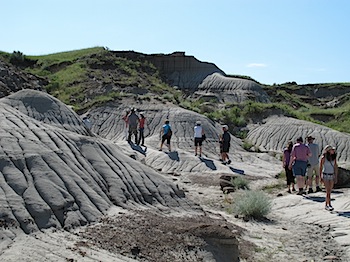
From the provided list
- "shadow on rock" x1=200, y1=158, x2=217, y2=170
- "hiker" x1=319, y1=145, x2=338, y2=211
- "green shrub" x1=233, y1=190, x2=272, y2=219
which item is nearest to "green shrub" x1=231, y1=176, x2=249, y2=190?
"shadow on rock" x1=200, y1=158, x2=217, y2=170

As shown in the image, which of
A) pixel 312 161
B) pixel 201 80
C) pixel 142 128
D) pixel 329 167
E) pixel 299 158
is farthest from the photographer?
pixel 201 80

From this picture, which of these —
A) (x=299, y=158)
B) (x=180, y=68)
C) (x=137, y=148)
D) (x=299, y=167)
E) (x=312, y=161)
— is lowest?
(x=137, y=148)

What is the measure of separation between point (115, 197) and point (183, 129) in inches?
654

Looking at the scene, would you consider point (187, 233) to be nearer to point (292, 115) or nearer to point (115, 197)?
point (115, 197)

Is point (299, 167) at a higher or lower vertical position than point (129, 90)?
lower

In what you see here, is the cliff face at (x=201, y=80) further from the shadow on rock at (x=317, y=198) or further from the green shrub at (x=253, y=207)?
the green shrub at (x=253, y=207)

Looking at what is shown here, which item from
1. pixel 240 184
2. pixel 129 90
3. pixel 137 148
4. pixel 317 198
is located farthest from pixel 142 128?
pixel 129 90

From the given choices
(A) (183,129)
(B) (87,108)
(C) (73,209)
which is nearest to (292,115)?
(A) (183,129)

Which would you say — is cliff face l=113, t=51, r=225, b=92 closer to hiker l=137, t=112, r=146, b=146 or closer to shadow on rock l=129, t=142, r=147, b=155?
hiker l=137, t=112, r=146, b=146

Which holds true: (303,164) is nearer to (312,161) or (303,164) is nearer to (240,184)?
(312,161)

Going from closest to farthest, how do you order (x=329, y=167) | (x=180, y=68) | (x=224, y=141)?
(x=329, y=167), (x=224, y=141), (x=180, y=68)

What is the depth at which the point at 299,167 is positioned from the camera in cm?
1434

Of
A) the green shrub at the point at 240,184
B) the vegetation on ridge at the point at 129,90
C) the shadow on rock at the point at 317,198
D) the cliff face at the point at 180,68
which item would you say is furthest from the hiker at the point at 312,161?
the cliff face at the point at 180,68

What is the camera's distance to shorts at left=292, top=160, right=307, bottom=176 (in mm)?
14305
